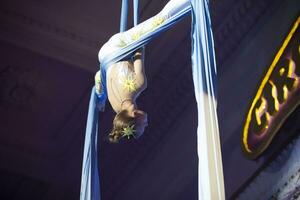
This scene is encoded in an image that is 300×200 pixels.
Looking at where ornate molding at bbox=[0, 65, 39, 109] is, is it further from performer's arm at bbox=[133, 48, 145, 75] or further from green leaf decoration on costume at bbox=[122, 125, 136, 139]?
green leaf decoration on costume at bbox=[122, 125, 136, 139]

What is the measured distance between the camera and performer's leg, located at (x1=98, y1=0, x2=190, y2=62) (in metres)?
3.90

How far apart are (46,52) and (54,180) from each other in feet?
5.18

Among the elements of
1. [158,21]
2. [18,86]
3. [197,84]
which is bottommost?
[197,84]

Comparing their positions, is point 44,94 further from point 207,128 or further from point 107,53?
point 207,128

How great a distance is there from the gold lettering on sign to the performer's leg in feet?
4.01

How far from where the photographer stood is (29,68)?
688 centimetres

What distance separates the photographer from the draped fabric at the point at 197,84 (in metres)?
3.03

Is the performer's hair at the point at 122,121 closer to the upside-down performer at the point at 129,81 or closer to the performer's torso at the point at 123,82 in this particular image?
the upside-down performer at the point at 129,81

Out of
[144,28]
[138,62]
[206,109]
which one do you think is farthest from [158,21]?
[206,109]

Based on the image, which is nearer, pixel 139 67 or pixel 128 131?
pixel 128 131

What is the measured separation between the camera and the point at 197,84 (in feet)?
11.0

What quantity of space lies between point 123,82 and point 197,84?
2.28 feet

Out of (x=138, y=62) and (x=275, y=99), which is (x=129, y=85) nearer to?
(x=138, y=62)

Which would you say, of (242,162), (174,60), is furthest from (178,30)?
(242,162)
